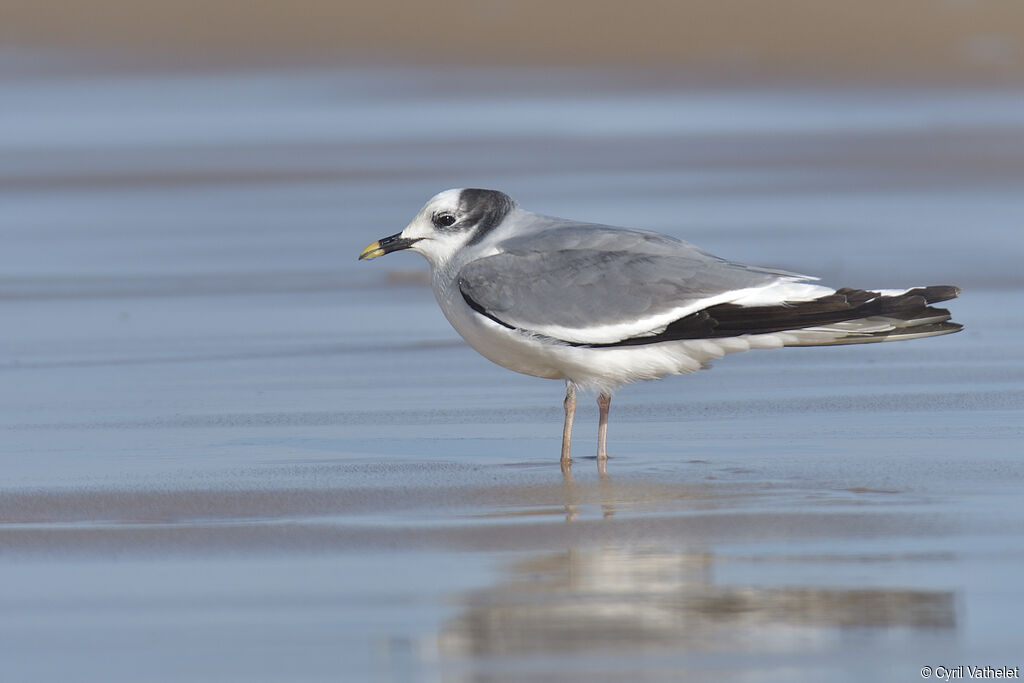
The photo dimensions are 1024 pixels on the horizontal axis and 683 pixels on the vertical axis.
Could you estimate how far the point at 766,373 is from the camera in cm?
841

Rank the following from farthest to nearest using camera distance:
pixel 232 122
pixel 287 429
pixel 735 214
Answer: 1. pixel 232 122
2. pixel 735 214
3. pixel 287 429

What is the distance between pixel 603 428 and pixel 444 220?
1131mm

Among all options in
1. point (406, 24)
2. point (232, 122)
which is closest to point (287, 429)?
point (232, 122)

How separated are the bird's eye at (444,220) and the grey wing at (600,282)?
1.06 ft

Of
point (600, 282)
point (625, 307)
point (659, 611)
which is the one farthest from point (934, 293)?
point (659, 611)

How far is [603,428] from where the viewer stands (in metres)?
6.95

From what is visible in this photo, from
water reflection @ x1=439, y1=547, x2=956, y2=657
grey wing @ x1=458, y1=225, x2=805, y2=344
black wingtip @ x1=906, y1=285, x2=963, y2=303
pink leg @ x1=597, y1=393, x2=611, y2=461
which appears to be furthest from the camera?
pink leg @ x1=597, y1=393, x2=611, y2=461

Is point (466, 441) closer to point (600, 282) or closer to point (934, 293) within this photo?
point (600, 282)

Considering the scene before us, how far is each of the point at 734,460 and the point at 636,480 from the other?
1.48ft

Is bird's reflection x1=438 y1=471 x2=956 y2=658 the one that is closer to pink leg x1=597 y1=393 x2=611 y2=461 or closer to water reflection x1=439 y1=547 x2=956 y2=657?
water reflection x1=439 y1=547 x2=956 y2=657

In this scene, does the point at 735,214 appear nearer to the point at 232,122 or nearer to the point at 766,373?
the point at 766,373

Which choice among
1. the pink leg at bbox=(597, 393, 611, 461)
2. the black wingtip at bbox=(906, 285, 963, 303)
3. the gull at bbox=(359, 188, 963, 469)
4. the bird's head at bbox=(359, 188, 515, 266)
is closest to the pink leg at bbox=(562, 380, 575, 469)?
the gull at bbox=(359, 188, 963, 469)

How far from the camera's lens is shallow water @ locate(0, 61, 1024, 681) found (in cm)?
463

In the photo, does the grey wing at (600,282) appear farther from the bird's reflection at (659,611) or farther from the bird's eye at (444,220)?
the bird's reflection at (659,611)
